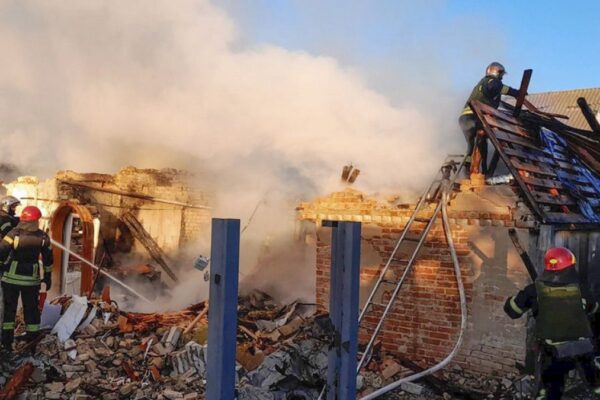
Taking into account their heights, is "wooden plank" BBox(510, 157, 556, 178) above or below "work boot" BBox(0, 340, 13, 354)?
above

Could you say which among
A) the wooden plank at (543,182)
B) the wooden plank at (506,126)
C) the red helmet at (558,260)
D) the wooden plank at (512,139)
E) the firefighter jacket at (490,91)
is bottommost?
the red helmet at (558,260)

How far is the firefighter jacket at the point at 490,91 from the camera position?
24.2 ft

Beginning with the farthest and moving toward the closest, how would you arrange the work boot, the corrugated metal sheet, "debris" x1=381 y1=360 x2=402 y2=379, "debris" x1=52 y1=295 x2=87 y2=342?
the corrugated metal sheet, "debris" x1=52 y1=295 x2=87 y2=342, "debris" x1=381 y1=360 x2=402 y2=379, the work boot

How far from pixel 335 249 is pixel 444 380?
3337 mm

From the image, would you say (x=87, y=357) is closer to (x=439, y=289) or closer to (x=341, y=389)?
(x=341, y=389)

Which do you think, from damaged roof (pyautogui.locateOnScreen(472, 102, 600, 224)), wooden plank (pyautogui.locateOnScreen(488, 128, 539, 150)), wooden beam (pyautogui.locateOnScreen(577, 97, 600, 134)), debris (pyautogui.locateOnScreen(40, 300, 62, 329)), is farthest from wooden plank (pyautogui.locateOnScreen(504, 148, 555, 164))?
debris (pyautogui.locateOnScreen(40, 300, 62, 329))

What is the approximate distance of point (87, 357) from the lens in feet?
19.8

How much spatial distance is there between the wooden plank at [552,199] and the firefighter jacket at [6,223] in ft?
22.1

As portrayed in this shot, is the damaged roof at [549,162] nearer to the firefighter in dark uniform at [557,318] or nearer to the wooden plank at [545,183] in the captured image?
the wooden plank at [545,183]

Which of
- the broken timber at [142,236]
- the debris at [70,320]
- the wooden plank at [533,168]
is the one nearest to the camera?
the wooden plank at [533,168]

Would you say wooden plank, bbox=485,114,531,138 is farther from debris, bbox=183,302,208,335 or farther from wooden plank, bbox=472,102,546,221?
debris, bbox=183,302,208,335

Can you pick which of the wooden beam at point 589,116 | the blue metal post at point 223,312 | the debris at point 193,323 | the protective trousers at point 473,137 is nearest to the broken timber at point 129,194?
the debris at point 193,323

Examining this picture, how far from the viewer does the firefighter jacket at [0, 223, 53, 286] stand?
591cm

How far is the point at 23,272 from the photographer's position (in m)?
5.95
